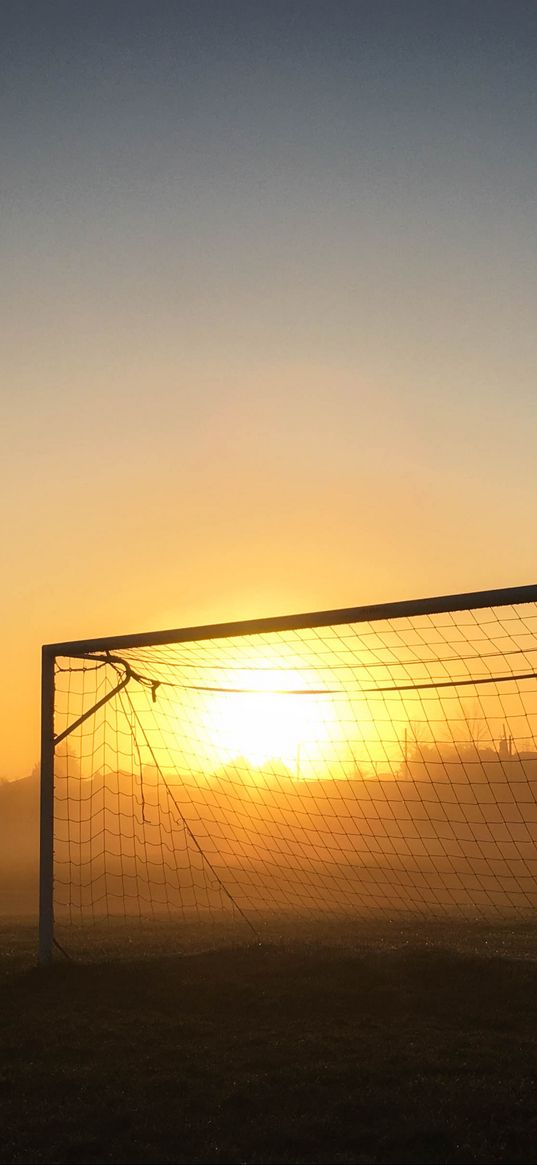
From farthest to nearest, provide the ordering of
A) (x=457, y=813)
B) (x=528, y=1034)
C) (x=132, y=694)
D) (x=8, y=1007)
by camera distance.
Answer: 1. (x=457, y=813)
2. (x=132, y=694)
3. (x=8, y=1007)
4. (x=528, y=1034)

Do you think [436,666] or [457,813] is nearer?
[436,666]

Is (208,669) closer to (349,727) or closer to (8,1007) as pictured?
(349,727)

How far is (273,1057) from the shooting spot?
7133 mm

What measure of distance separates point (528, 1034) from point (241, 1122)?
267 cm

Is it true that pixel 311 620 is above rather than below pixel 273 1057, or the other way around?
above

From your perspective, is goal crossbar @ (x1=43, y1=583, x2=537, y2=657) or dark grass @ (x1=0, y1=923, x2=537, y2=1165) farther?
goal crossbar @ (x1=43, y1=583, x2=537, y2=657)

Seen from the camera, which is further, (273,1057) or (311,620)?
(311,620)

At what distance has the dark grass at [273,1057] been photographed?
18.7 feet

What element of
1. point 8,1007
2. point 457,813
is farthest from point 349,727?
point 457,813

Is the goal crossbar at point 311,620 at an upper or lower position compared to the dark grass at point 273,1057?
upper

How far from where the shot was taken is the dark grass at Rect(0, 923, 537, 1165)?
570cm

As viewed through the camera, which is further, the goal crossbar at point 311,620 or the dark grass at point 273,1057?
the goal crossbar at point 311,620

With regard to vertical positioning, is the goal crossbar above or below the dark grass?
above

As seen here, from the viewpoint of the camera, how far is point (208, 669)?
12.5m
